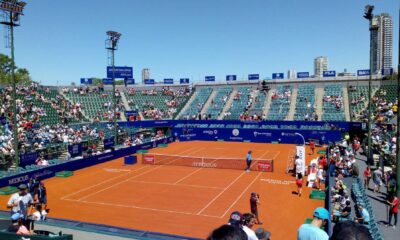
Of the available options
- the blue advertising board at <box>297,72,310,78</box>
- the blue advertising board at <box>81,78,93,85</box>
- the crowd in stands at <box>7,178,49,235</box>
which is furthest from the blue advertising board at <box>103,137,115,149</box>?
the blue advertising board at <box>297,72,310,78</box>

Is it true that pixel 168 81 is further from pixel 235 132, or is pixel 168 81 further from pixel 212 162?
pixel 212 162

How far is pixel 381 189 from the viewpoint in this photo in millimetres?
20422

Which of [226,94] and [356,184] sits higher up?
[226,94]

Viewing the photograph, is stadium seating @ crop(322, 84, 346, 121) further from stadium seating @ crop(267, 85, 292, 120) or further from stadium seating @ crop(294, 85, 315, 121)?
stadium seating @ crop(267, 85, 292, 120)

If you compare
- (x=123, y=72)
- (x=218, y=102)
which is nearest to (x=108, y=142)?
(x=218, y=102)

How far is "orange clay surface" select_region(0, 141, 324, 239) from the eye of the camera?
52.7ft

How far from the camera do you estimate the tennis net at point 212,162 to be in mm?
28428

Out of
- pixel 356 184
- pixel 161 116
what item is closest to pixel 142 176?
pixel 356 184

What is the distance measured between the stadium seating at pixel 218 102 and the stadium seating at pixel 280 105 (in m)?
8.42

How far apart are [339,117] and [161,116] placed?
88.5ft

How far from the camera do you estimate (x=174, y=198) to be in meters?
20.2

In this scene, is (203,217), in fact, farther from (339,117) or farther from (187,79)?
(187,79)

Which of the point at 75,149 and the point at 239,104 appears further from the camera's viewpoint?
the point at 239,104

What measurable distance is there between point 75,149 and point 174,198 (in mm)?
17871
